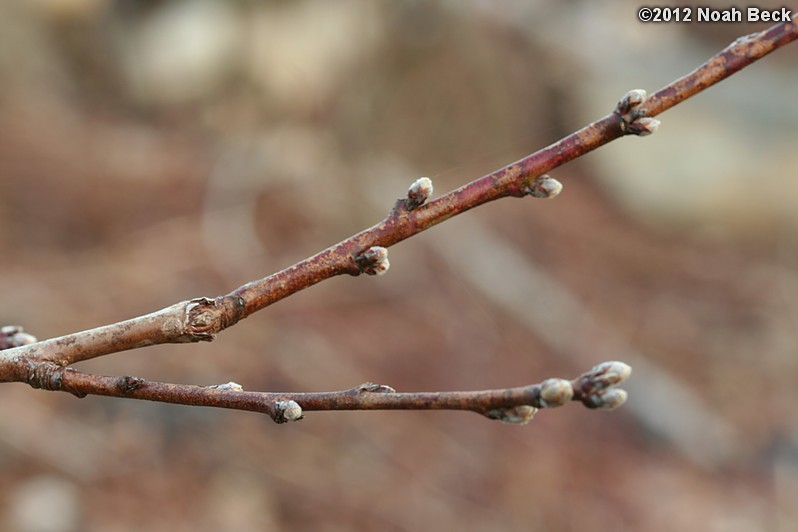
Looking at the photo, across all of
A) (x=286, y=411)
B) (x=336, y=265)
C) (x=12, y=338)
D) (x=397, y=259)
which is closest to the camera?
(x=286, y=411)

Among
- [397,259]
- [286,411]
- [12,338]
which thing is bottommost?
[286,411]

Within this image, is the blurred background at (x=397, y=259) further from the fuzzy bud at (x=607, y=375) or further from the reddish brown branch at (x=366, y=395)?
the fuzzy bud at (x=607, y=375)

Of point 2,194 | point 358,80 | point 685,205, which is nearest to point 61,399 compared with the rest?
point 2,194

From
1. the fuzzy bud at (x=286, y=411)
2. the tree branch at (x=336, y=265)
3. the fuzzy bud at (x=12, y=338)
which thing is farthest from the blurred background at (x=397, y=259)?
the fuzzy bud at (x=286, y=411)

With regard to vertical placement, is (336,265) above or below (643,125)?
below

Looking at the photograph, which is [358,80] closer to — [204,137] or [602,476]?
[204,137]

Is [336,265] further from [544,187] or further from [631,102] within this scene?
[631,102]

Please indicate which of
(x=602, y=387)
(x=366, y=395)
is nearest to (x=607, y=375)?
(x=602, y=387)
